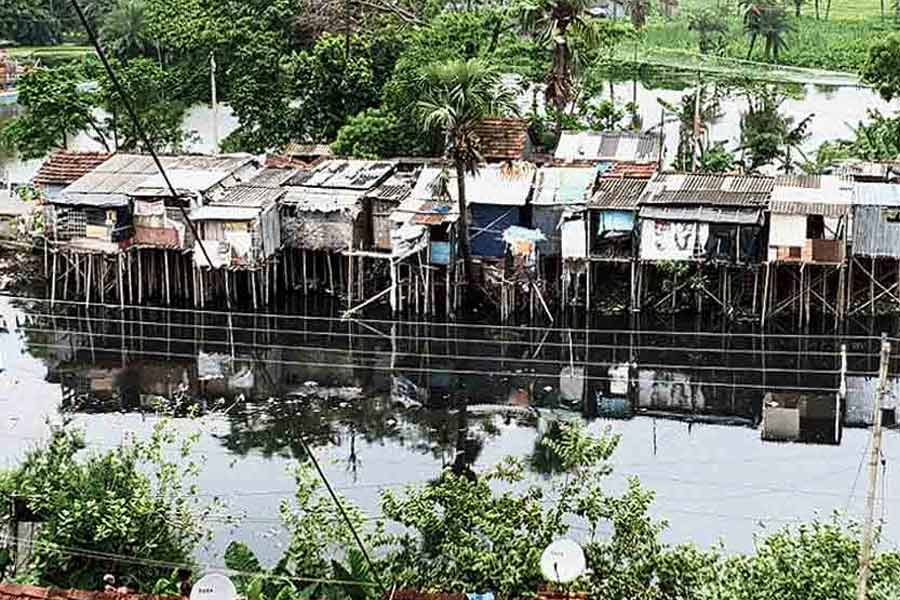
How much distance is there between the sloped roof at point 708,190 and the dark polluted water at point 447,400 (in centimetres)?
240

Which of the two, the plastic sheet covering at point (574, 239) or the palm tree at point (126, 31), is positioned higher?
the palm tree at point (126, 31)

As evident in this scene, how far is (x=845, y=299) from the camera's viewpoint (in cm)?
2752

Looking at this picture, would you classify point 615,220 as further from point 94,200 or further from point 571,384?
point 94,200

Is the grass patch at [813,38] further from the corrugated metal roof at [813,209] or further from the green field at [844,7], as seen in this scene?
the corrugated metal roof at [813,209]

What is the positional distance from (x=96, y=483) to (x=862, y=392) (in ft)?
46.5

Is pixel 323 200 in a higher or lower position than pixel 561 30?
lower

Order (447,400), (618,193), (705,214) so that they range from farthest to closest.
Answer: (618,193) < (705,214) < (447,400)

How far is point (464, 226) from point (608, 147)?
4836 millimetres

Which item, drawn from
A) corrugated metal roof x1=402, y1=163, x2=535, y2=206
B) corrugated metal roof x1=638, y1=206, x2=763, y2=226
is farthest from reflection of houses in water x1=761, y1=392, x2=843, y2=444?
corrugated metal roof x1=402, y1=163, x2=535, y2=206

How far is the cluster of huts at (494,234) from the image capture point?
27250 mm

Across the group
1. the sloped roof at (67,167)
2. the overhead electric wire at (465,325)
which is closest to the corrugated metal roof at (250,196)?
the overhead electric wire at (465,325)

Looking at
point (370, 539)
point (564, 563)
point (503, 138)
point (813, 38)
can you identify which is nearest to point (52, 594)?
point (370, 539)

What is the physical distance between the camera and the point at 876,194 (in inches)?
1072

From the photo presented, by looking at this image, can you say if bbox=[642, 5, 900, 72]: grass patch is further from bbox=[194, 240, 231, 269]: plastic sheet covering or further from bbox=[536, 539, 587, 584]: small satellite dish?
bbox=[536, 539, 587, 584]: small satellite dish
